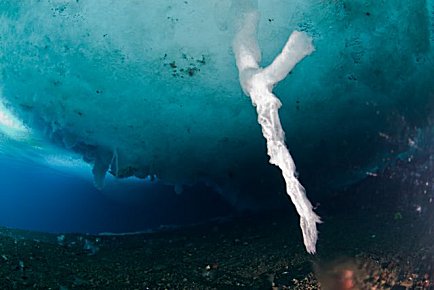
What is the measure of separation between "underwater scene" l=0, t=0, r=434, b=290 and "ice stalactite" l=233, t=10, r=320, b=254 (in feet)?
0.05

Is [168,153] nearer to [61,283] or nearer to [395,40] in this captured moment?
[61,283]

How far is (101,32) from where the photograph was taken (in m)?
3.90

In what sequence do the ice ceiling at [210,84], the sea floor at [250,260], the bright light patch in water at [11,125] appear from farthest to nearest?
the bright light patch in water at [11,125]
the ice ceiling at [210,84]
the sea floor at [250,260]

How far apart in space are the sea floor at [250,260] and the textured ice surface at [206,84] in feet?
3.98

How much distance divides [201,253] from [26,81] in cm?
312

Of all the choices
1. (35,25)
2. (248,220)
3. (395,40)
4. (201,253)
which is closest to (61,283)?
(201,253)

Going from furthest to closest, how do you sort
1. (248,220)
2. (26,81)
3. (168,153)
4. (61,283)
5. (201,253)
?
1. (248,220)
2. (168,153)
3. (26,81)
4. (201,253)
5. (61,283)

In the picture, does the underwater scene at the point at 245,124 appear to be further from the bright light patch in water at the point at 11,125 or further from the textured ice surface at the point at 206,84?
the bright light patch in water at the point at 11,125

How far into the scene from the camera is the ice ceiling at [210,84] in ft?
12.5

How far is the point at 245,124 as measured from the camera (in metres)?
4.81

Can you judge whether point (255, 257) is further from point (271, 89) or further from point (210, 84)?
point (210, 84)

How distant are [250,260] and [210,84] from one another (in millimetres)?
2090

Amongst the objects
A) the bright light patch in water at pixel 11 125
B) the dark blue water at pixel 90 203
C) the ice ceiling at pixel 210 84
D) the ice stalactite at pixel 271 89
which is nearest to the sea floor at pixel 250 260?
the ice stalactite at pixel 271 89

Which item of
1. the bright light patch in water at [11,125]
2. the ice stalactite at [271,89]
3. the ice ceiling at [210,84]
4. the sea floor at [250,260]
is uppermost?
the bright light patch in water at [11,125]
